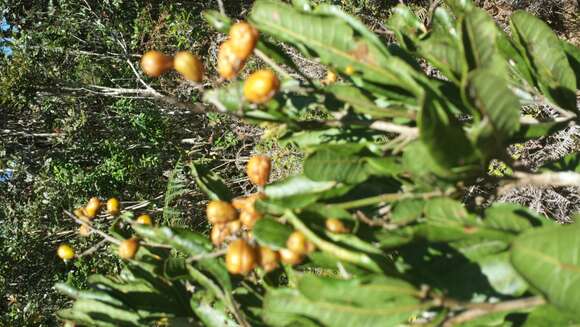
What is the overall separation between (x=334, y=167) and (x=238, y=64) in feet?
1.07

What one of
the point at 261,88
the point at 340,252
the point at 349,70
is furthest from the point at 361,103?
the point at 340,252

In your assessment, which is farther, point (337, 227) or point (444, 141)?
point (337, 227)

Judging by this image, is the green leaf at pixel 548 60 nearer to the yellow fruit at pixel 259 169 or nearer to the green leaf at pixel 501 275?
the green leaf at pixel 501 275

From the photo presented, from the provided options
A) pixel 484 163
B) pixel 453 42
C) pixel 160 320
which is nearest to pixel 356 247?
pixel 484 163

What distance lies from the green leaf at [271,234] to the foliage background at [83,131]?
2725 mm

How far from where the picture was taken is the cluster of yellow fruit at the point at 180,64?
115cm

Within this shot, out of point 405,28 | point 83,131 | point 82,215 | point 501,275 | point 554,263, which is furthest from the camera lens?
point 83,131

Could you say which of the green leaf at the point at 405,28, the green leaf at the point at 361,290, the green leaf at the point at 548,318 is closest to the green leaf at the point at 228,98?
the green leaf at the point at 361,290

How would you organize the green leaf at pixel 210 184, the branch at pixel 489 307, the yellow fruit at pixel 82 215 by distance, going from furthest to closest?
the yellow fruit at pixel 82 215 < the green leaf at pixel 210 184 < the branch at pixel 489 307

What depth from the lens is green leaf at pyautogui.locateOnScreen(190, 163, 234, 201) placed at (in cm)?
131

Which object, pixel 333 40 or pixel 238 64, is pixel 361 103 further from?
pixel 238 64

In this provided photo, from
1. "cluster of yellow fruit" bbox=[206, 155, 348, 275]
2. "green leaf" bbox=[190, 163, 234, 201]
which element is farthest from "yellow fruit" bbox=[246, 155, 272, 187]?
"green leaf" bbox=[190, 163, 234, 201]

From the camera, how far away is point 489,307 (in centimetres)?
86

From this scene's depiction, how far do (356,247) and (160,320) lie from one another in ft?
2.35
